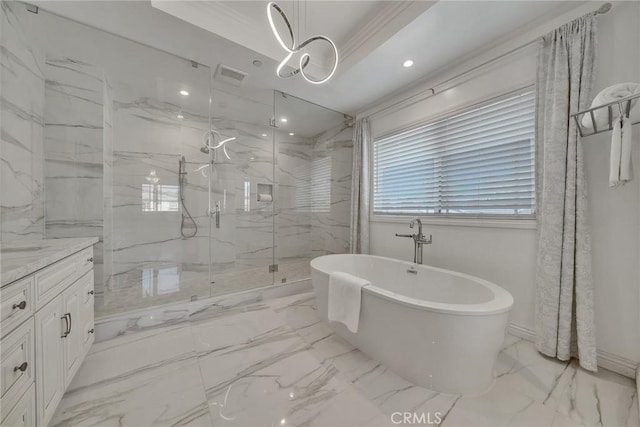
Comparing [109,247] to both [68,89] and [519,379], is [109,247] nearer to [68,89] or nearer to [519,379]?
[68,89]

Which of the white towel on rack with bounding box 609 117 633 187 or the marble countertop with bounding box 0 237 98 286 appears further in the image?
the white towel on rack with bounding box 609 117 633 187

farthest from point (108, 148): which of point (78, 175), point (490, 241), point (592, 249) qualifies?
point (592, 249)

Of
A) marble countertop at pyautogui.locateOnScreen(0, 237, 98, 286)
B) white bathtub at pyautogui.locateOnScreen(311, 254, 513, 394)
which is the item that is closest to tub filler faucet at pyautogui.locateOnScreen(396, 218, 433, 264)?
white bathtub at pyautogui.locateOnScreen(311, 254, 513, 394)

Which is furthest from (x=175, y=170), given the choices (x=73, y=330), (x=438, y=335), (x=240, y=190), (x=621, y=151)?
(x=621, y=151)

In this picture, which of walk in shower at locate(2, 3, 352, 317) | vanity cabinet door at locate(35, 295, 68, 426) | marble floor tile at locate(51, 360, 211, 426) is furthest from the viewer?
walk in shower at locate(2, 3, 352, 317)

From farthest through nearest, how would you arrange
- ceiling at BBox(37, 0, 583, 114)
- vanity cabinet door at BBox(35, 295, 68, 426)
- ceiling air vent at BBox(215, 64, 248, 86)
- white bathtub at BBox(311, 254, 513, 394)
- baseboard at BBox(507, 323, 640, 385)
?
ceiling air vent at BBox(215, 64, 248, 86) → ceiling at BBox(37, 0, 583, 114) → baseboard at BBox(507, 323, 640, 385) → white bathtub at BBox(311, 254, 513, 394) → vanity cabinet door at BBox(35, 295, 68, 426)

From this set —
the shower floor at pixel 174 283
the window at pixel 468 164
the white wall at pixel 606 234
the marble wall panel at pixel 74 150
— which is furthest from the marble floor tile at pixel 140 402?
the window at pixel 468 164

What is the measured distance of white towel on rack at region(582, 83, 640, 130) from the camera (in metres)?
1.30

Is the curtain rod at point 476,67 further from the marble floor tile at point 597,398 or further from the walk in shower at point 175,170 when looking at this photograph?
the marble floor tile at point 597,398

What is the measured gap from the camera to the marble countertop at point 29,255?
846mm

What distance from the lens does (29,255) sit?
3.56 ft

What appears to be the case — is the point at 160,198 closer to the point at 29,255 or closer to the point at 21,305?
the point at 29,255

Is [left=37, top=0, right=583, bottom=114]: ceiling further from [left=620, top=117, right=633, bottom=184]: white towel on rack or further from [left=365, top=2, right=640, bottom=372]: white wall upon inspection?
[left=620, top=117, right=633, bottom=184]: white towel on rack

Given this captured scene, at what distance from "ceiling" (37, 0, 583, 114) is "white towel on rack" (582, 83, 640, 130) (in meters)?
Answer: 0.78
